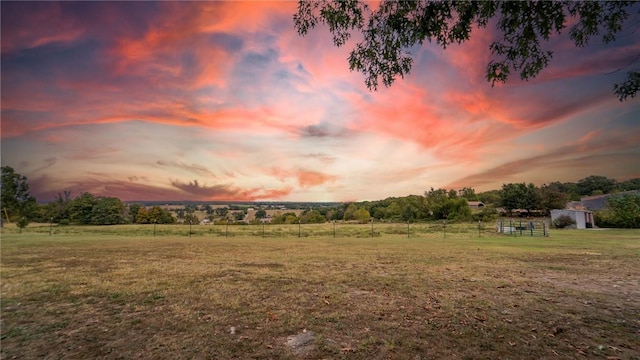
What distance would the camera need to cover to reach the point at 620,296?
9.23 m

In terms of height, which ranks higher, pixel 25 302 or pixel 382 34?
pixel 382 34

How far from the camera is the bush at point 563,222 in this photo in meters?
56.0

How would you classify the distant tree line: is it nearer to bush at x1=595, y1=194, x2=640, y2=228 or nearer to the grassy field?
bush at x1=595, y1=194, x2=640, y2=228

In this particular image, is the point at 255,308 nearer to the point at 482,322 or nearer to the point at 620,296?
the point at 482,322

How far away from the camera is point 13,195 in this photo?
74.1 metres

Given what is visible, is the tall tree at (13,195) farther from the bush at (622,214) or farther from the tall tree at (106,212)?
the bush at (622,214)

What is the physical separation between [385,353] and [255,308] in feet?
13.5

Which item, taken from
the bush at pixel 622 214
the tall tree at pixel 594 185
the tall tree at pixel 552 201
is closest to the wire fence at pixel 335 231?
the bush at pixel 622 214

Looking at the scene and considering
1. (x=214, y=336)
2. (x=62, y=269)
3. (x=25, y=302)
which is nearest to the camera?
(x=214, y=336)

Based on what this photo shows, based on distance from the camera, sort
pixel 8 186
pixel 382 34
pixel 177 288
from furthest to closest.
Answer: pixel 8 186, pixel 177 288, pixel 382 34

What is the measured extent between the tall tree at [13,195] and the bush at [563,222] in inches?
4538

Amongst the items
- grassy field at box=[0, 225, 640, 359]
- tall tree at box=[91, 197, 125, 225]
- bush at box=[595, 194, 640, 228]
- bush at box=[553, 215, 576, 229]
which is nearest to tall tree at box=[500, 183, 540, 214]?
bush at box=[595, 194, 640, 228]

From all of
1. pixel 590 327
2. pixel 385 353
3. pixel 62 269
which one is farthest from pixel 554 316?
pixel 62 269

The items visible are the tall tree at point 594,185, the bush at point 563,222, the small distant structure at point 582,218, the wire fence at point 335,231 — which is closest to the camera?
the wire fence at point 335,231
